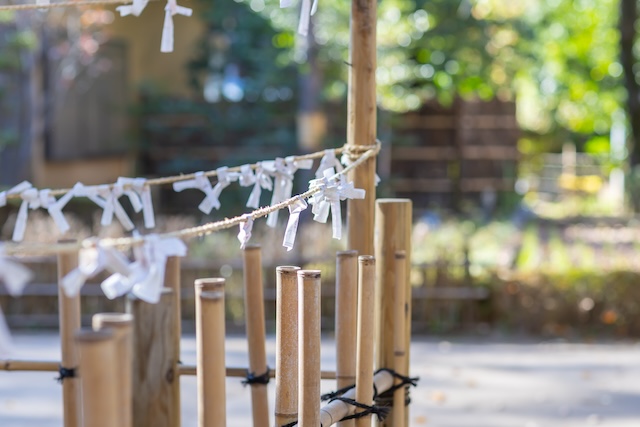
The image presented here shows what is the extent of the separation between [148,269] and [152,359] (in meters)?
0.48

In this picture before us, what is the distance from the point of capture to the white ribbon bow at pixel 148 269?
1.62 meters

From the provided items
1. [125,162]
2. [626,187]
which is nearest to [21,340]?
→ [125,162]

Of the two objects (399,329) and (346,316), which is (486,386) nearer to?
(399,329)

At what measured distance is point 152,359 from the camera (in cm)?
205

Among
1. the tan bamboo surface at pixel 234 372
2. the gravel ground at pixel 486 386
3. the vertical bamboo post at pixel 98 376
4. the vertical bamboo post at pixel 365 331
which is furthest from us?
the gravel ground at pixel 486 386

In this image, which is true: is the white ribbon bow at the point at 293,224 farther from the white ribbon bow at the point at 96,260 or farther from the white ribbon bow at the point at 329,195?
the white ribbon bow at the point at 96,260

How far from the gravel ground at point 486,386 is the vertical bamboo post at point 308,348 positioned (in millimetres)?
2835

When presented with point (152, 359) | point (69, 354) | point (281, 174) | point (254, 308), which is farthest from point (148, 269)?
point (281, 174)

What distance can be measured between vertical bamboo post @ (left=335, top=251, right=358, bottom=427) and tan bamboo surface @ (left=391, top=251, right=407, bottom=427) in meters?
0.31

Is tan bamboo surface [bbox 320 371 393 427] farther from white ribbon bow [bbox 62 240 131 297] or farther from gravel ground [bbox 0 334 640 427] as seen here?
gravel ground [bbox 0 334 640 427]

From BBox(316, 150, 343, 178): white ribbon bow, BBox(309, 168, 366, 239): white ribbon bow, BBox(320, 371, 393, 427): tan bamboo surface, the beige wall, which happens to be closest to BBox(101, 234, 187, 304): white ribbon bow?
BBox(309, 168, 366, 239): white ribbon bow

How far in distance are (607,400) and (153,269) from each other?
426 centimetres

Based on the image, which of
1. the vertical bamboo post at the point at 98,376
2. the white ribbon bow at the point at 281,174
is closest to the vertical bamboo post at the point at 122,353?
the vertical bamboo post at the point at 98,376

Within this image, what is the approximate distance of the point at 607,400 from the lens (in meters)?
5.27
